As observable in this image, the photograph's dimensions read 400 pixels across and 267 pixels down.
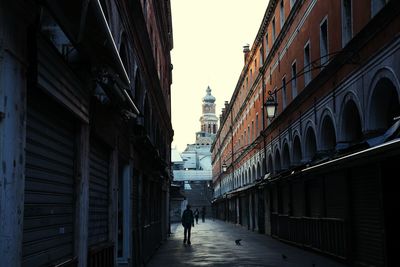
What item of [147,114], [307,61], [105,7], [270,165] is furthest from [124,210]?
[270,165]

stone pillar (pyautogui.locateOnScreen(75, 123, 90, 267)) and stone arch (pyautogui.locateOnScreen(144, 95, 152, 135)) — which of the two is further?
stone arch (pyautogui.locateOnScreen(144, 95, 152, 135))

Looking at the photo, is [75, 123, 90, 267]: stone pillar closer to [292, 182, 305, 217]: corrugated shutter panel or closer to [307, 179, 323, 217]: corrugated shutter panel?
[307, 179, 323, 217]: corrugated shutter panel

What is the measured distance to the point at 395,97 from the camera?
1498 centimetres

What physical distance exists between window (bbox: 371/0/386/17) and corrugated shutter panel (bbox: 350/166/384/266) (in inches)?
144

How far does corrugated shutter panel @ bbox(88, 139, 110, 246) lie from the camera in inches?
344

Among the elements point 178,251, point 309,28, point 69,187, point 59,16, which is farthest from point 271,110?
point 59,16

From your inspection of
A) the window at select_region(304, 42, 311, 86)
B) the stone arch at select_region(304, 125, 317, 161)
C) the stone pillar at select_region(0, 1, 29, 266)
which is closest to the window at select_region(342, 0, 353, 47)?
the window at select_region(304, 42, 311, 86)

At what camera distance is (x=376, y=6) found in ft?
46.8

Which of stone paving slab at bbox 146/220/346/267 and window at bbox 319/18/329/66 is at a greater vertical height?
window at bbox 319/18/329/66

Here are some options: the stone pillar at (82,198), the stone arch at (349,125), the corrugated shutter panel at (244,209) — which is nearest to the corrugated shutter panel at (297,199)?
the stone arch at (349,125)

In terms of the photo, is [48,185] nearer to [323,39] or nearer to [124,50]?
[124,50]

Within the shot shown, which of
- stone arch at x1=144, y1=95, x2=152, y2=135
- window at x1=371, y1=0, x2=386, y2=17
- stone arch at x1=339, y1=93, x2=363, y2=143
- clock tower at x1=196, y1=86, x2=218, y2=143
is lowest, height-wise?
stone arch at x1=339, y1=93, x2=363, y2=143

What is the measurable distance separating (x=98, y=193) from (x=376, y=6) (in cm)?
849

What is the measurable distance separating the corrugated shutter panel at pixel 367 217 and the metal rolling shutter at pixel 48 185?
29.8 feet
